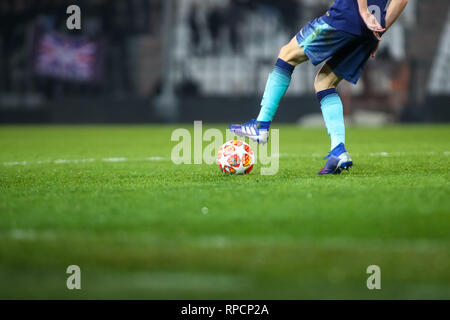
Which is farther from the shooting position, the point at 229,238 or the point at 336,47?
the point at 336,47

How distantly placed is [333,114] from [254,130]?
552 mm

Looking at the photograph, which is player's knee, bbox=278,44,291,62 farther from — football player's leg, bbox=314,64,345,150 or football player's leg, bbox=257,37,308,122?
football player's leg, bbox=314,64,345,150

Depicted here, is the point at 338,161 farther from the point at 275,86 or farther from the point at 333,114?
the point at 275,86

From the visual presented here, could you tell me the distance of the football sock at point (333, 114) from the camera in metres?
4.26

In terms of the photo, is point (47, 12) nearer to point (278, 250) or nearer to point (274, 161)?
point (274, 161)

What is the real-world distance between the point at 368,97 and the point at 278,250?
1671 cm

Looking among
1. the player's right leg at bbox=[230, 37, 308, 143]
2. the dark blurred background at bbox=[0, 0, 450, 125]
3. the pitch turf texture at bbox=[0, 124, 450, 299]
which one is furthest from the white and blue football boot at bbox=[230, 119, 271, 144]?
the dark blurred background at bbox=[0, 0, 450, 125]

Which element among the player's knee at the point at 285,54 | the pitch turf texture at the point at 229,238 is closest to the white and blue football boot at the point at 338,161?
the pitch turf texture at the point at 229,238

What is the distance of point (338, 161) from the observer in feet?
13.4

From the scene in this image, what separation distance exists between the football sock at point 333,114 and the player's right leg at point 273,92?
285mm

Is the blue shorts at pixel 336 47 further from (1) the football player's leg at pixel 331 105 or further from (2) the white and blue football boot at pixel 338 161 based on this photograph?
(2) the white and blue football boot at pixel 338 161

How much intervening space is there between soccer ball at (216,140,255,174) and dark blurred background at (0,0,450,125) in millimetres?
14017

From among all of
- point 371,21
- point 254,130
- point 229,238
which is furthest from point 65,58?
point 229,238
